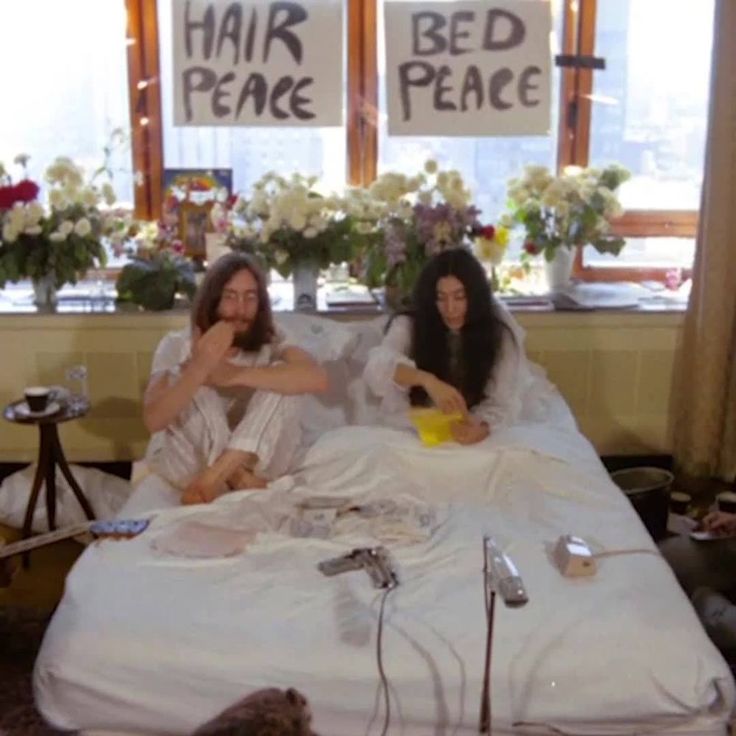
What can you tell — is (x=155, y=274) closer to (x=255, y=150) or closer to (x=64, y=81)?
(x=255, y=150)

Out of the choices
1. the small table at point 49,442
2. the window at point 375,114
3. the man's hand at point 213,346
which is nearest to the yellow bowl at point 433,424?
the man's hand at point 213,346

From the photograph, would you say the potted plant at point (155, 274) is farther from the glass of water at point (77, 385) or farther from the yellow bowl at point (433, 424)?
the yellow bowl at point (433, 424)

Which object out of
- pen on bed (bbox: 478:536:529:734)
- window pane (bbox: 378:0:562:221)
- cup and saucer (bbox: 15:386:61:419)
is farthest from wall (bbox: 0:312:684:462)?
pen on bed (bbox: 478:536:529:734)

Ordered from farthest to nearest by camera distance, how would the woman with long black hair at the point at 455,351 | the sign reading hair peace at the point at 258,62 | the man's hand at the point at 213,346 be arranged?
the sign reading hair peace at the point at 258,62 → the woman with long black hair at the point at 455,351 → the man's hand at the point at 213,346

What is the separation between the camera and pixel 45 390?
8.98 ft

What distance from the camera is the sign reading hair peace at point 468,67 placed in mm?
3262

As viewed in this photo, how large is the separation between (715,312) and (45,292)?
6.51ft

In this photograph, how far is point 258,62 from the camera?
3.26 meters

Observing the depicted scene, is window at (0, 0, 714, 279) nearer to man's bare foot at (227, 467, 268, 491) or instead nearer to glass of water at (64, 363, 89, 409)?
glass of water at (64, 363, 89, 409)

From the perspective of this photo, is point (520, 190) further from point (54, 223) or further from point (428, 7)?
point (54, 223)

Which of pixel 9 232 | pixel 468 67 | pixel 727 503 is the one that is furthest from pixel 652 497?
pixel 9 232

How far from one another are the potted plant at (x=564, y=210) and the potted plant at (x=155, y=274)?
102cm

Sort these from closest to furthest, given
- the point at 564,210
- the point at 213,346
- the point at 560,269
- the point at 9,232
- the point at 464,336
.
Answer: the point at 213,346, the point at 464,336, the point at 9,232, the point at 564,210, the point at 560,269

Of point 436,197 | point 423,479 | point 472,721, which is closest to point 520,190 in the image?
point 436,197
